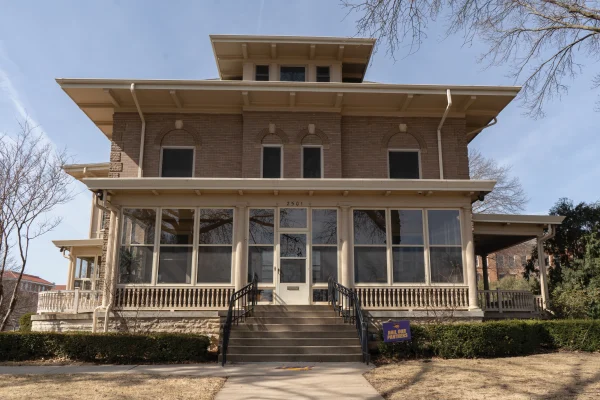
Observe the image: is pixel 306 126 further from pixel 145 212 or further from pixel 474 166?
pixel 474 166

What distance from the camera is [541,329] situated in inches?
455

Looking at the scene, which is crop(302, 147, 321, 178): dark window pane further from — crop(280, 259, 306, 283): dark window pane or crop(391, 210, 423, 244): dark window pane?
crop(280, 259, 306, 283): dark window pane

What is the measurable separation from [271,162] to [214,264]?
150 inches

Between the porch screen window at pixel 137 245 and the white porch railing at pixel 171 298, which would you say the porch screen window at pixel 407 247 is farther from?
the porch screen window at pixel 137 245

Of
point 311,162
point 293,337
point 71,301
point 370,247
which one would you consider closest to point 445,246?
point 370,247

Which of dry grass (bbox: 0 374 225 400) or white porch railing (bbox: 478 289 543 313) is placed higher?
white porch railing (bbox: 478 289 543 313)

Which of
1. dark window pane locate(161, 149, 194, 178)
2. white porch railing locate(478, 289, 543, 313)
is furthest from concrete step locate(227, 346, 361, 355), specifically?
dark window pane locate(161, 149, 194, 178)

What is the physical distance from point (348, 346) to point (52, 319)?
314 inches

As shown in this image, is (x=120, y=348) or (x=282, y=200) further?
(x=282, y=200)

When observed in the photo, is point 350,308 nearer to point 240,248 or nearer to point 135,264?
point 240,248

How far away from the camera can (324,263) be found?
13070 millimetres

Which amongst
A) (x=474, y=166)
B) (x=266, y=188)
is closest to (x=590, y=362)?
(x=266, y=188)

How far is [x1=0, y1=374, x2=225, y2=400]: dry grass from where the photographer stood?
22.6ft

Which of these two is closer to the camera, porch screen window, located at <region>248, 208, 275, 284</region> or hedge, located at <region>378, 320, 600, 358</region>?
hedge, located at <region>378, 320, 600, 358</region>
